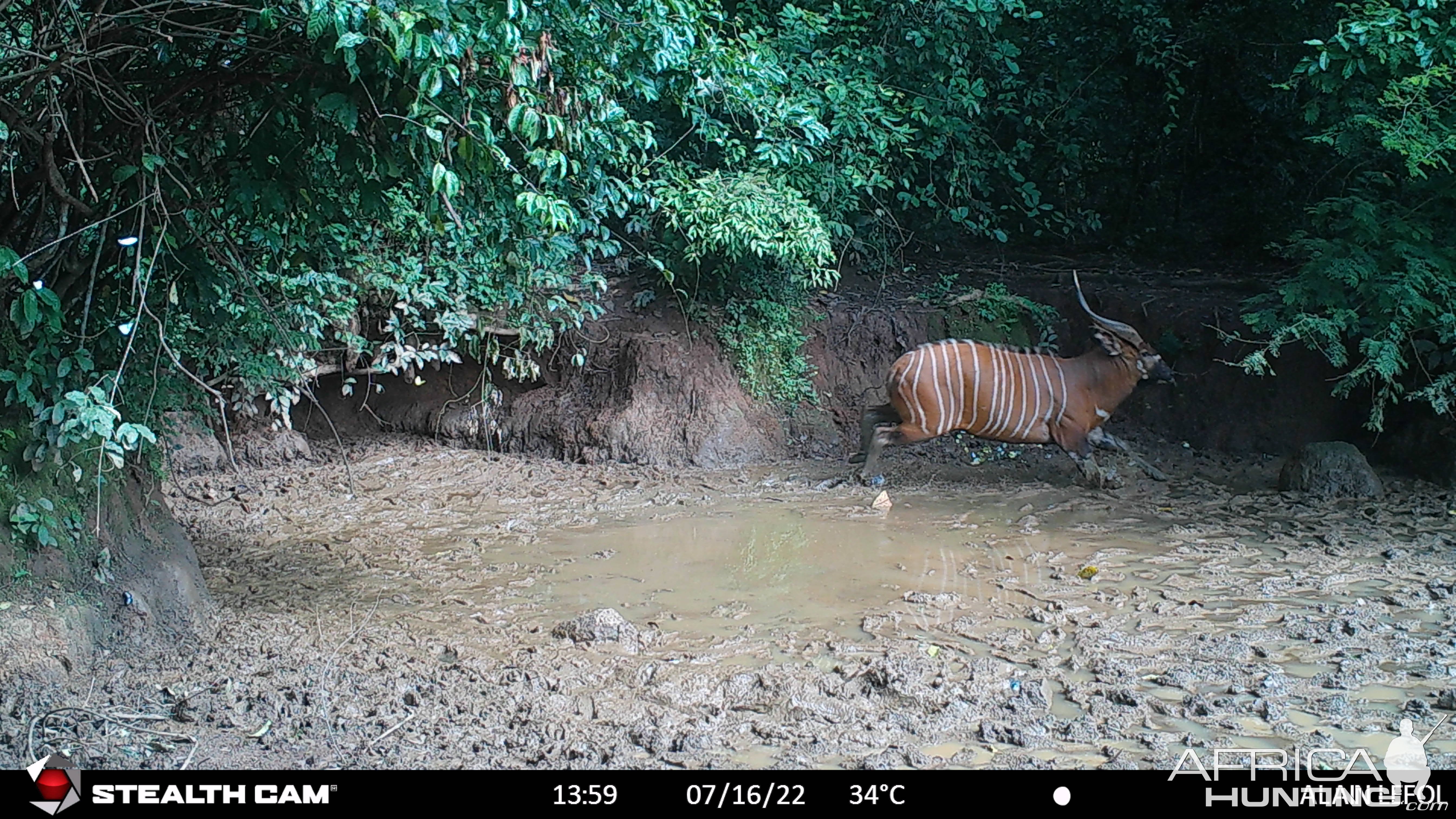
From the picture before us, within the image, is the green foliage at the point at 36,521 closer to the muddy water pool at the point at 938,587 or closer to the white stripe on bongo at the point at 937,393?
the muddy water pool at the point at 938,587

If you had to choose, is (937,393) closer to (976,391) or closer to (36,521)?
(976,391)

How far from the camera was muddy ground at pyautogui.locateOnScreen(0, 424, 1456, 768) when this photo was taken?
3.93 metres

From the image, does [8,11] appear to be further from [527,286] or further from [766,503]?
[766,503]

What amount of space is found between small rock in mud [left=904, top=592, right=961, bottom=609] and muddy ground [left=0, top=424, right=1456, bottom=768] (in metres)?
0.02

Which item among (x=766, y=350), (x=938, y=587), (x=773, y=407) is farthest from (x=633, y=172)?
(x=938, y=587)

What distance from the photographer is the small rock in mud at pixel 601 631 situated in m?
4.89

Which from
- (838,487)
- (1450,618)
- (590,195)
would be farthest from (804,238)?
(1450,618)

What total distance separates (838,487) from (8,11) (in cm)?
534

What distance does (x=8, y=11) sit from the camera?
14.3 ft

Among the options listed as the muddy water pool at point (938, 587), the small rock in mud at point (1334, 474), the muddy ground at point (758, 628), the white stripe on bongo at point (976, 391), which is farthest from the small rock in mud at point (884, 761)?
the small rock in mud at point (1334, 474)

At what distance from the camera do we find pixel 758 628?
5.18 metres

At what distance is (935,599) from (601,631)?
164 centimetres
